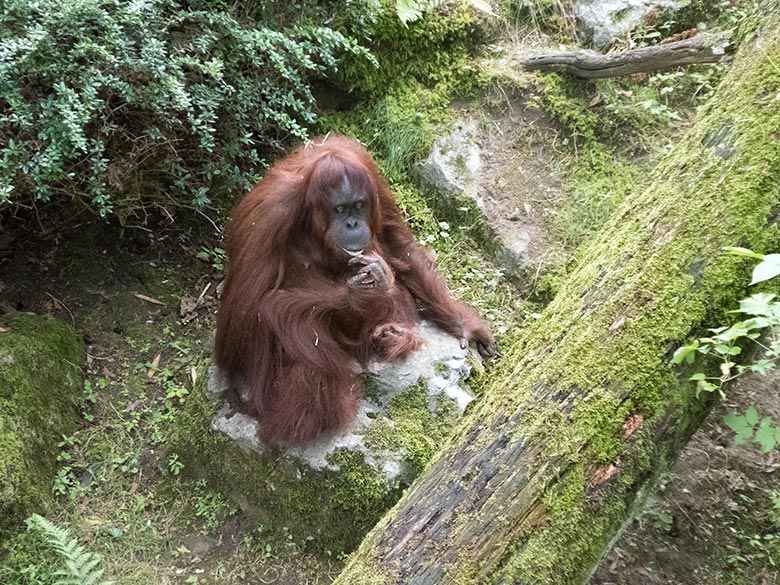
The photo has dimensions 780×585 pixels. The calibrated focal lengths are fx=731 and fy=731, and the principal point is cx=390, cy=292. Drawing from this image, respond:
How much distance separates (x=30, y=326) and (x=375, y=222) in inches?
75.9

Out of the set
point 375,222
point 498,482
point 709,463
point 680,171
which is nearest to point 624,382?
point 498,482

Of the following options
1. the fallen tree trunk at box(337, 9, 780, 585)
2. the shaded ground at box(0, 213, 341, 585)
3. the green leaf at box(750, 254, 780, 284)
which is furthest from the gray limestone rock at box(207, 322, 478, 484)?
the green leaf at box(750, 254, 780, 284)

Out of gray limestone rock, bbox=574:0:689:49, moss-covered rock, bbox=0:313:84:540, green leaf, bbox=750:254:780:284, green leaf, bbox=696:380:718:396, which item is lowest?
moss-covered rock, bbox=0:313:84:540

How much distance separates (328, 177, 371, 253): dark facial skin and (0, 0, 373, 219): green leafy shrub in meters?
0.99

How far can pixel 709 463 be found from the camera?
311 centimetres

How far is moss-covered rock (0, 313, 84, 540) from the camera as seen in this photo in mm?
3295

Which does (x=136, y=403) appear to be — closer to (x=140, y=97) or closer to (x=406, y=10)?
(x=140, y=97)

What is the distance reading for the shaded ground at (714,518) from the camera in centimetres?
287

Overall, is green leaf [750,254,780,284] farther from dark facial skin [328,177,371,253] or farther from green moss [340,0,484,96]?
green moss [340,0,484,96]

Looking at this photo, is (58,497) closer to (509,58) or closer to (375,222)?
(375,222)

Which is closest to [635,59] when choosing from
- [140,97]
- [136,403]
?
[140,97]

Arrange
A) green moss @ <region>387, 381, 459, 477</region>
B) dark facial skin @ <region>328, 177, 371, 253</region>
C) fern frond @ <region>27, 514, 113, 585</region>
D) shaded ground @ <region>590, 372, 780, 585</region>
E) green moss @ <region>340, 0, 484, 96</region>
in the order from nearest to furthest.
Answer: fern frond @ <region>27, 514, 113, 585</region>
shaded ground @ <region>590, 372, 780, 585</region>
dark facial skin @ <region>328, 177, 371, 253</region>
green moss @ <region>387, 381, 459, 477</region>
green moss @ <region>340, 0, 484, 96</region>

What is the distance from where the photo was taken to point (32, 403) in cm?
355

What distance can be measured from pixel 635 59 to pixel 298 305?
2.85 meters
